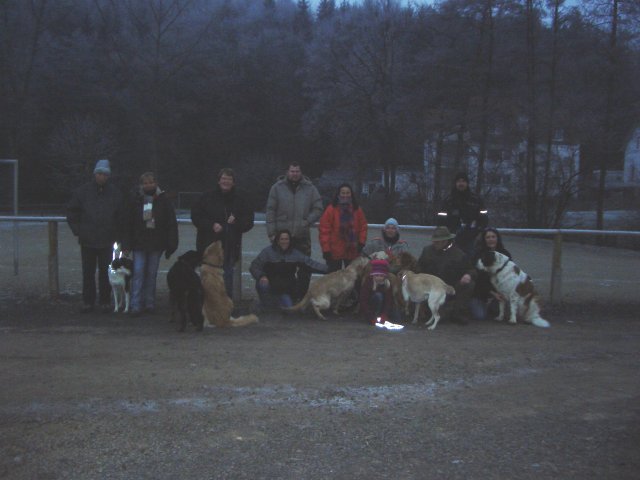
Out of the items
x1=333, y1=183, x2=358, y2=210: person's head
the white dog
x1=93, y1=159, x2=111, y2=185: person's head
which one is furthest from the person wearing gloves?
x1=93, y1=159, x2=111, y2=185: person's head

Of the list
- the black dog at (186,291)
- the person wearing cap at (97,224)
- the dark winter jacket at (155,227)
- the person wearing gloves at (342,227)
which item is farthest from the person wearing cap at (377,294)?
the person wearing cap at (97,224)

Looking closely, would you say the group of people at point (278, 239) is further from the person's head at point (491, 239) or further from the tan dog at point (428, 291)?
the tan dog at point (428, 291)

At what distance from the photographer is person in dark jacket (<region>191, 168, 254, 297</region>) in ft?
25.2

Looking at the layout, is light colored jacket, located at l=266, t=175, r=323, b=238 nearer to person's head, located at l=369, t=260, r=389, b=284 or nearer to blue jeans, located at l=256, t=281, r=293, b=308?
blue jeans, located at l=256, t=281, r=293, b=308

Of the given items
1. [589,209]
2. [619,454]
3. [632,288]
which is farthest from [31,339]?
[589,209]

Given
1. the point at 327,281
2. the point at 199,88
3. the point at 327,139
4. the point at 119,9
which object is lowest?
the point at 327,281

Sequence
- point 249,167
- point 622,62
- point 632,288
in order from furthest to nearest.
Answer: point 249,167 < point 622,62 < point 632,288

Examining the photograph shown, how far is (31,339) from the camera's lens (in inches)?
250

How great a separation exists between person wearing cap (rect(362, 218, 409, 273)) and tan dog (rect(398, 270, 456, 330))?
0.63m

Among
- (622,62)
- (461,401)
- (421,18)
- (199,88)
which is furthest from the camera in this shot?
(199,88)

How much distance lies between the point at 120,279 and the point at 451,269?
375cm

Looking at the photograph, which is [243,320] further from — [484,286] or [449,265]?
[484,286]

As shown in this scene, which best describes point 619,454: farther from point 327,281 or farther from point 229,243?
point 229,243

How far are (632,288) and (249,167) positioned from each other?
104ft
